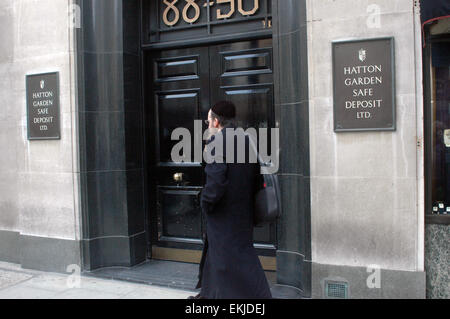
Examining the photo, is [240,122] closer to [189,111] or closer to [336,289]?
[189,111]

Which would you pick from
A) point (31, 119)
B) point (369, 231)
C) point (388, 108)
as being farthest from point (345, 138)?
point (31, 119)

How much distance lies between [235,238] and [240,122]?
2.12m

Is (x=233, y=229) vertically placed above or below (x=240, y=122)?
below

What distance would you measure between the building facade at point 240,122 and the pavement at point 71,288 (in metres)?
0.27

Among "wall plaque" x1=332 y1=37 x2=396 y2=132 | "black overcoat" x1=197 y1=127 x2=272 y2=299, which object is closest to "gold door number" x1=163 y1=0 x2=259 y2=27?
"wall plaque" x1=332 y1=37 x2=396 y2=132

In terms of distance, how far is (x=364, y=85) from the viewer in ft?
14.0

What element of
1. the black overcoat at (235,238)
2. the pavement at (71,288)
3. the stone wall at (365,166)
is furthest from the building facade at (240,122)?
the black overcoat at (235,238)

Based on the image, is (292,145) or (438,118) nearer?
(438,118)

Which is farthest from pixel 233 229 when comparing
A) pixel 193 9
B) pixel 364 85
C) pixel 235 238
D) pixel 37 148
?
pixel 37 148

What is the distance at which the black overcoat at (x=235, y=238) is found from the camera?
3.56 metres

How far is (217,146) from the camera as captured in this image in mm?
3479

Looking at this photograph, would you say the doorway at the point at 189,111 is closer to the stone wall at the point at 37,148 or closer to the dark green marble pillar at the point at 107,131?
the dark green marble pillar at the point at 107,131

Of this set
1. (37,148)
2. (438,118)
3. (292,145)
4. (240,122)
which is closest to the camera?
(438,118)
